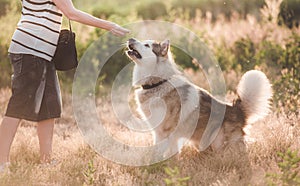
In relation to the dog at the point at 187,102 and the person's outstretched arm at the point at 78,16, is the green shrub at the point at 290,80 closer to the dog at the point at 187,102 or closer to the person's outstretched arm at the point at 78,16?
the dog at the point at 187,102

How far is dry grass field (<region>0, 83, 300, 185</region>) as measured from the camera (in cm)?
450

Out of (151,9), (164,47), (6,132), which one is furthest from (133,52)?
(151,9)

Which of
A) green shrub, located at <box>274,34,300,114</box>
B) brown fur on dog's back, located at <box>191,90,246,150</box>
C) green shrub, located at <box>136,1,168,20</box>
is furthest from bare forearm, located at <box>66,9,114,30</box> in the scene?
green shrub, located at <box>136,1,168,20</box>

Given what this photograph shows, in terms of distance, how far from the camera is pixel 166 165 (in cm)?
498

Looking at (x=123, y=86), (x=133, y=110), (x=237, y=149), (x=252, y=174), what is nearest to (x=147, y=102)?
(x=237, y=149)

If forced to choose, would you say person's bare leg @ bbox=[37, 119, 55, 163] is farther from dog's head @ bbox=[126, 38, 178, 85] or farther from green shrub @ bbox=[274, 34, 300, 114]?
green shrub @ bbox=[274, 34, 300, 114]

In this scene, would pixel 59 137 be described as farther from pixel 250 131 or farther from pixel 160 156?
pixel 250 131

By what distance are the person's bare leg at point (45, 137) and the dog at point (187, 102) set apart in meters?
1.10

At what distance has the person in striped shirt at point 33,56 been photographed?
4.69 m

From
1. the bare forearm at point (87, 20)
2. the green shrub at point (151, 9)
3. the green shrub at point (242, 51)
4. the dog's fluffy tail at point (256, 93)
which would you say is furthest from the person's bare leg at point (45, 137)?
the green shrub at point (151, 9)

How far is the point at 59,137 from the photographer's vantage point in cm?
644

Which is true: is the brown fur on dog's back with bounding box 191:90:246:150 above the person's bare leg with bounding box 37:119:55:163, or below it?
above

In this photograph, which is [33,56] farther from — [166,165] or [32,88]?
[166,165]

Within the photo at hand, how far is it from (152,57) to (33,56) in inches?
56.8
